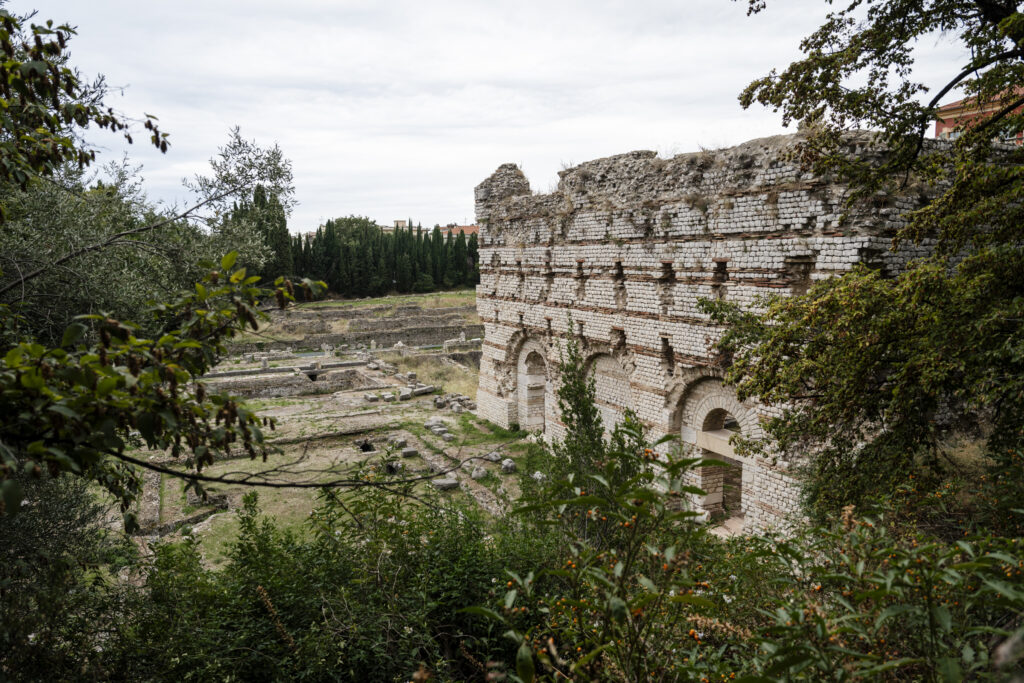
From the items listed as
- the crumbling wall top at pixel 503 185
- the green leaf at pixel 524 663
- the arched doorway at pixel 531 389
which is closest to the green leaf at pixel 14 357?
the green leaf at pixel 524 663

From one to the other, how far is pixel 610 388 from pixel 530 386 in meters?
3.37

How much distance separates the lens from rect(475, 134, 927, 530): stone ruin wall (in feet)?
24.3

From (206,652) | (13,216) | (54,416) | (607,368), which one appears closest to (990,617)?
(54,416)

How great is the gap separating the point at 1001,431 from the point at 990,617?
88.6 inches

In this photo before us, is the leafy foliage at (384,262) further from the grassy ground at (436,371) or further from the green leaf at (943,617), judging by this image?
the green leaf at (943,617)

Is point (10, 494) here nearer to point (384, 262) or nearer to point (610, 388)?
point (610, 388)

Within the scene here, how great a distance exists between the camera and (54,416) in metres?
2.38

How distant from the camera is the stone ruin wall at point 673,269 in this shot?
740cm

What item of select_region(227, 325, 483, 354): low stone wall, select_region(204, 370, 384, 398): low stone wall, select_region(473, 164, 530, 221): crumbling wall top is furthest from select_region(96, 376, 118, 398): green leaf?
select_region(227, 325, 483, 354): low stone wall

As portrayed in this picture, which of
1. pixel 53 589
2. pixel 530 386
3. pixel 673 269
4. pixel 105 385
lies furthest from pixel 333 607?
pixel 530 386

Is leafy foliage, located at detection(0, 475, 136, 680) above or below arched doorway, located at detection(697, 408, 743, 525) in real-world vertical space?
above

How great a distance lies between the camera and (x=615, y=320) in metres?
10.9

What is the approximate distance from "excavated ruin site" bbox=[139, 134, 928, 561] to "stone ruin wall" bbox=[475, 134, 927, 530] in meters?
Result: 0.03

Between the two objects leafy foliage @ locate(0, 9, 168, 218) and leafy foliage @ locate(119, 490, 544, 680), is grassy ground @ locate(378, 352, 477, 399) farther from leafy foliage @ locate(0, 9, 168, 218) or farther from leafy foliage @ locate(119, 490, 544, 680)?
leafy foliage @ locate(0, 9, 168, 218)
